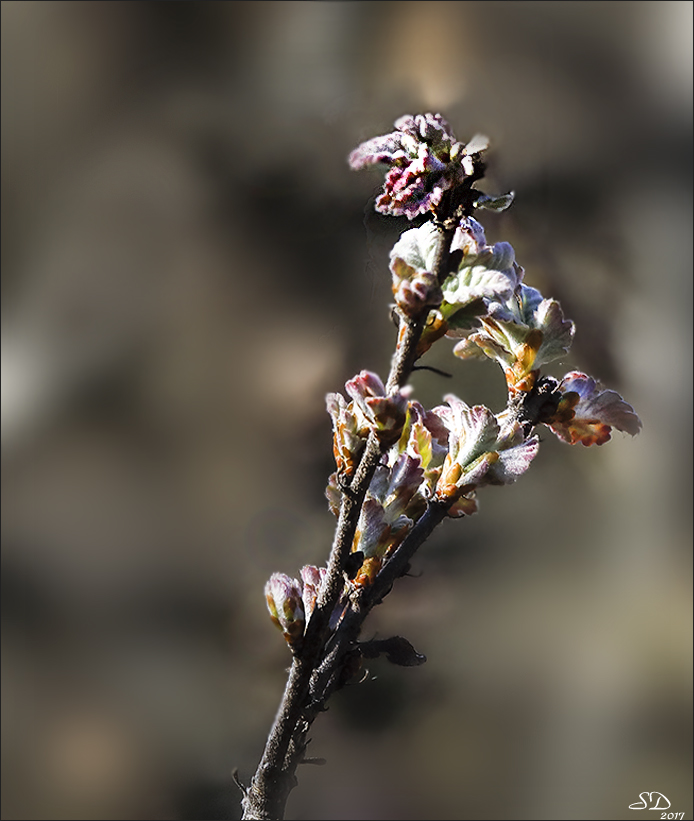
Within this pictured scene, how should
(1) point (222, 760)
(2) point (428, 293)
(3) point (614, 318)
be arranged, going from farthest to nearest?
(3) point (614, 318) → (1) point (222, 760) → (2) point (428, 293)

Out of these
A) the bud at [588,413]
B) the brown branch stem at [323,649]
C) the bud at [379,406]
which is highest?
the bud at [588,413]

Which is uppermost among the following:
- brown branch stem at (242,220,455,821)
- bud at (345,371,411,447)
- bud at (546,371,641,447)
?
bud at (546,371,641,447)

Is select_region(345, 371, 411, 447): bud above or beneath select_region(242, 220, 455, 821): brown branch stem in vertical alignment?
above

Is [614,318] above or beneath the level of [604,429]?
above

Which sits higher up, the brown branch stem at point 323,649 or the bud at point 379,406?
the bud at point 379,406

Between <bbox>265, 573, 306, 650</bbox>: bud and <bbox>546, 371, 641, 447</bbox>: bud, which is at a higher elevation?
<bbox>546, 371, 641, 447</bbox>: bud

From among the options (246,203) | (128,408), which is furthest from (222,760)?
(246,203)

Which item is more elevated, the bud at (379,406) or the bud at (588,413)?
the bud at (588,413)

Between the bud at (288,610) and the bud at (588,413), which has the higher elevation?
the bud at (588,413)

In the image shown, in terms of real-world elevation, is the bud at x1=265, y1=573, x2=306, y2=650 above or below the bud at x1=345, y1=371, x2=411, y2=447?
below

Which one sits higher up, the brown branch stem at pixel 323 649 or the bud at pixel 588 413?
the bud at pixel 588 413

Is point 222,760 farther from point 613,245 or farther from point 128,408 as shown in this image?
point 613,245
